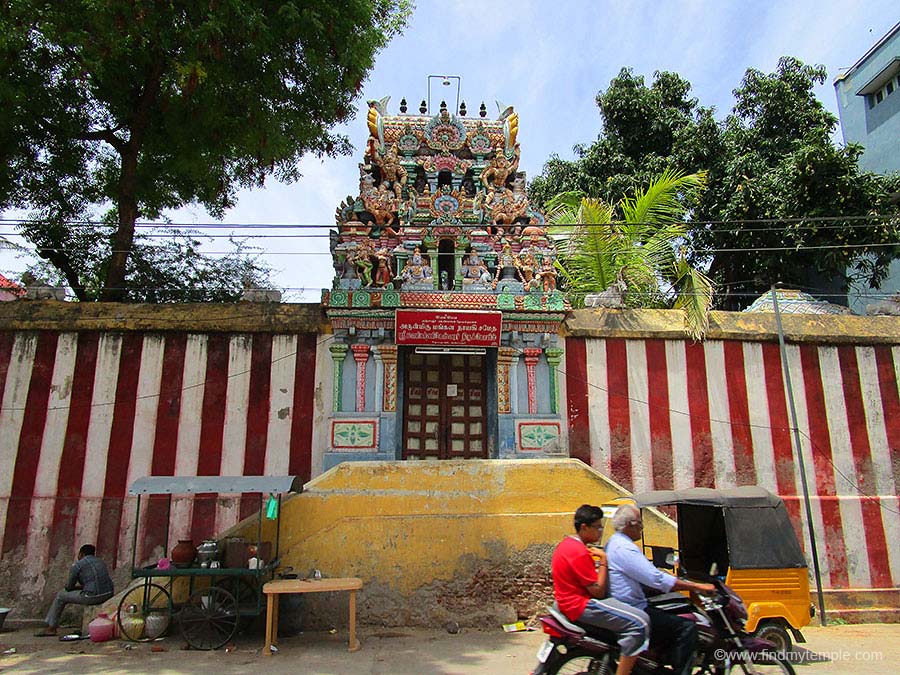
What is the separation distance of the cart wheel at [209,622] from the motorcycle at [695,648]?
4632 millimetres

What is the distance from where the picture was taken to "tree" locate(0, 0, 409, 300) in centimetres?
1138

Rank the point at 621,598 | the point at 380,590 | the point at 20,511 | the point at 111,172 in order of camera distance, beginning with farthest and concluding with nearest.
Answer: the point at 111,172 < the point at 20,511 < the point at 380,590 < the point at 621,598

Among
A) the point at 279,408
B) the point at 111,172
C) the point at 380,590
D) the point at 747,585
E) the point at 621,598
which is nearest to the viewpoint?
the point at 621,598

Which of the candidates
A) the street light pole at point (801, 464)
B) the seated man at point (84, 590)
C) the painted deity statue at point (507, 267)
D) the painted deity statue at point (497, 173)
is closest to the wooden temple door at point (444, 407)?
the painted deity statue at point (507, 267)

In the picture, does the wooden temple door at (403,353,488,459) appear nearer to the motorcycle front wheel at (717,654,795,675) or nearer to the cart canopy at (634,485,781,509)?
the cart canopy at (634,485,781,509)

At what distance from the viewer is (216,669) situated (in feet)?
22.9

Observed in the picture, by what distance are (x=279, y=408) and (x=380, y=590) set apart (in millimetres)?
4104

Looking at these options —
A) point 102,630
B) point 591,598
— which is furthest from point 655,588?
point 102,630

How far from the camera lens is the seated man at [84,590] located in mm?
8977

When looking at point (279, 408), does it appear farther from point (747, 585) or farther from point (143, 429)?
point (747, 585)

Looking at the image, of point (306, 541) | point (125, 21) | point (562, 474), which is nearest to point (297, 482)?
point (306, 541)

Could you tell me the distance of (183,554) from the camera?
27.6 ft

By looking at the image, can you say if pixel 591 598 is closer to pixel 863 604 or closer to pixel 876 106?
pixel 863 604

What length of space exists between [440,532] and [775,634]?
412cm
